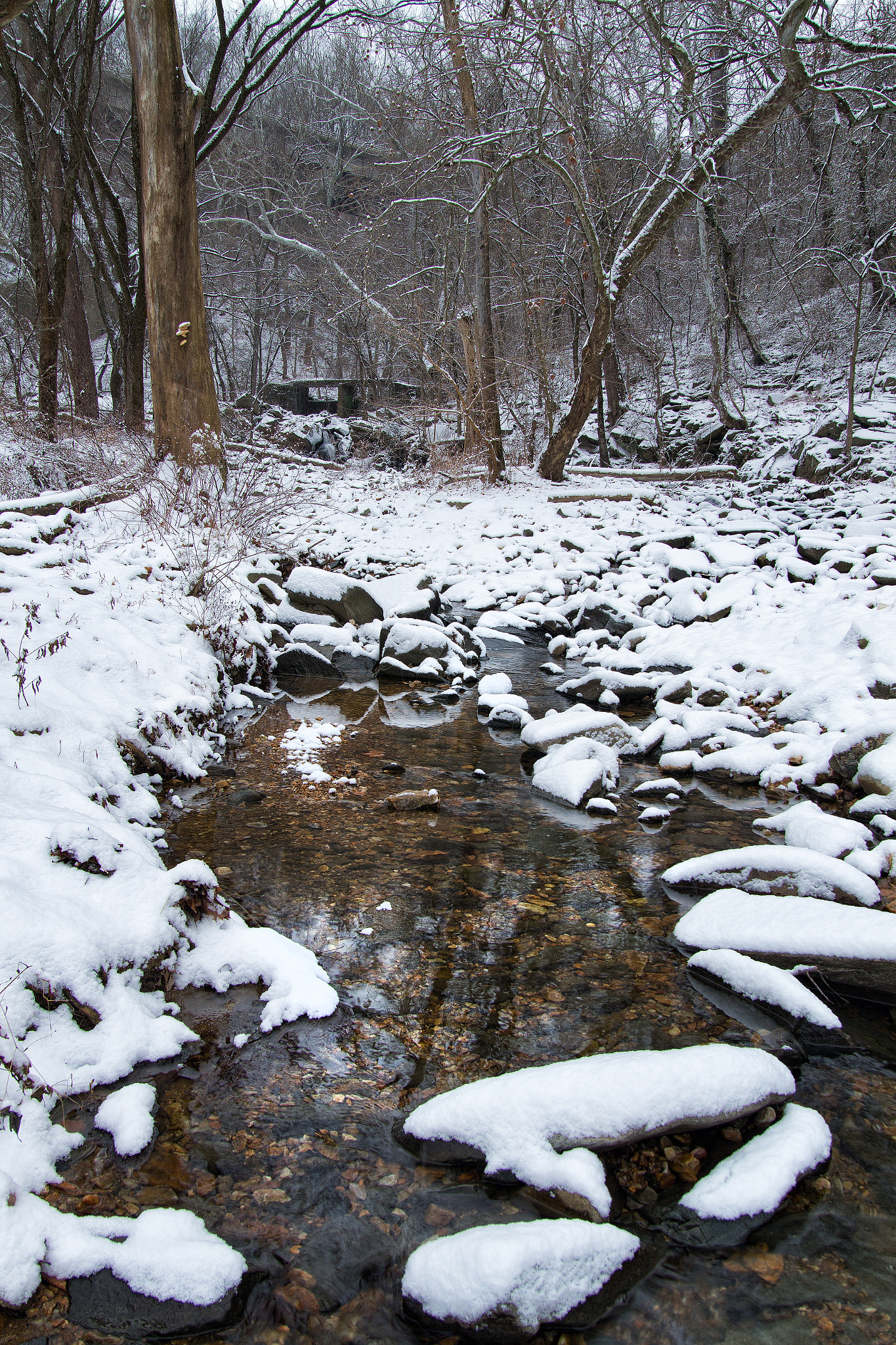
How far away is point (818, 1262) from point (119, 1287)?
4.94 ft

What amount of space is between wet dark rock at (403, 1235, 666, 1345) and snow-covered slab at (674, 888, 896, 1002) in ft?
4.18

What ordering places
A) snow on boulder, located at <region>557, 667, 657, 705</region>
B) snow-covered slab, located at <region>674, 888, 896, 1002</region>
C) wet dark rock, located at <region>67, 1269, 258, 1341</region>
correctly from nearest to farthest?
wet dark rock, located at <region>67, 1269, 258, 1341</region>, snow-covered slab, located at <region>674, 888, 896, 1002</region>, snow on boulder, located at <region>557, 667, 657, 705</region>

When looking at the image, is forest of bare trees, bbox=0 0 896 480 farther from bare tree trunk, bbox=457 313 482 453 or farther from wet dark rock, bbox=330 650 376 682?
wet dark rock, bbox=330 650 376 682

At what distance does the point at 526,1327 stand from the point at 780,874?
205 centimetres

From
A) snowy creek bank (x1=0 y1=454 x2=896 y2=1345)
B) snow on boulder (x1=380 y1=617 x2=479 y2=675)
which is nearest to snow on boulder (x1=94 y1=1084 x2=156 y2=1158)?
snowy creek bank (x1=0 y1=454 x2=896 y2=1345)

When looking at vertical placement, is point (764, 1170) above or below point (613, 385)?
below

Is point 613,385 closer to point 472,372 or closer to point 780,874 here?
point 472,372

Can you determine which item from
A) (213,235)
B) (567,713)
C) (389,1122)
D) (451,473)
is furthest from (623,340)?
(389,1122)

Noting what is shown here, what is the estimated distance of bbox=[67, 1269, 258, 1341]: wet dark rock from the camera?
1.44m

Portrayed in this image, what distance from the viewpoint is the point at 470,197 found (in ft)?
47.3

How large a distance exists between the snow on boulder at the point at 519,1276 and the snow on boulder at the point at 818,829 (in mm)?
2125

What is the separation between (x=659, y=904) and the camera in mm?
3123

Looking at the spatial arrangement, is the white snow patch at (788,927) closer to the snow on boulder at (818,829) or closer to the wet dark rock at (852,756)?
the snow on boulder at (818,829)

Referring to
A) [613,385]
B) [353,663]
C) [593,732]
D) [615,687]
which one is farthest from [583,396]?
[593,732]
